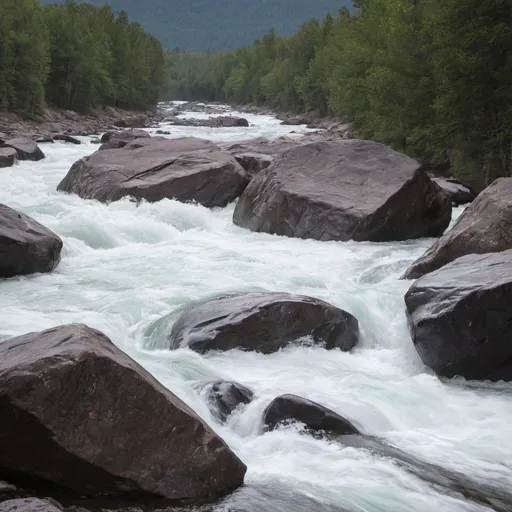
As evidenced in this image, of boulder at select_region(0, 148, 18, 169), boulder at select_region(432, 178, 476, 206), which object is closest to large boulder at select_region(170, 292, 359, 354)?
boulder at select_region(432, 178, 476, 206)

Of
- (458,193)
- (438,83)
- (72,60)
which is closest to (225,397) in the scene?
(458,193)

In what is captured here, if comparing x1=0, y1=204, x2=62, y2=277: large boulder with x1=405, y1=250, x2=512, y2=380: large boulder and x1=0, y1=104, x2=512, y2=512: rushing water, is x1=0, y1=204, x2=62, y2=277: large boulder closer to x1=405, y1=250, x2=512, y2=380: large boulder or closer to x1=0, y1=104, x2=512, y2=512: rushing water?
x1=0, y1=104, x2=512, y2=512: rushing water

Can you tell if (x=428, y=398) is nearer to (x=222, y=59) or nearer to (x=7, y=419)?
(x=7, y=419)

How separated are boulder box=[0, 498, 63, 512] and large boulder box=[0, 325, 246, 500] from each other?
26.8 inches

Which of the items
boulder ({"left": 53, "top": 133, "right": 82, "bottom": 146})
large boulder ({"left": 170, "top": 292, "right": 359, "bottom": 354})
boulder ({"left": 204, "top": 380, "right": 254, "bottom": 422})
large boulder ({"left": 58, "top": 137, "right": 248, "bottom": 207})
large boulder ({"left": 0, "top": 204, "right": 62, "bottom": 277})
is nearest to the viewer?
boulder ({"left": 204, "top": 380, "right": 254, "bottom": 422})

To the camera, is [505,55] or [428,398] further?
[505,55]

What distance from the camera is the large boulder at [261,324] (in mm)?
7828

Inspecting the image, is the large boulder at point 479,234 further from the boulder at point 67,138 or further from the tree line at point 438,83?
the boulder at point 67,138

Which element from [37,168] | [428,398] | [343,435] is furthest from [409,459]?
[37,168]

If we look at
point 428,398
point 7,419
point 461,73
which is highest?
point 461,73

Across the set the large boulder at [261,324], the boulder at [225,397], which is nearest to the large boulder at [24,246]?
the large boulder at [261,324]

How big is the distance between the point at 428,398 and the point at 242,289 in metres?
3.90

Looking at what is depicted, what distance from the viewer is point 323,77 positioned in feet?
204

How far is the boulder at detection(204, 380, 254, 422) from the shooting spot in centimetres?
629
